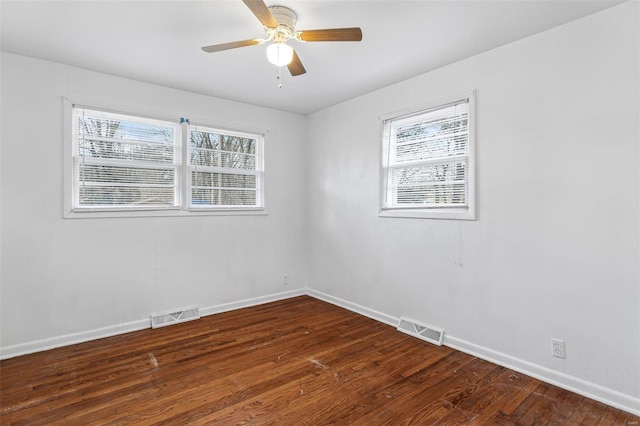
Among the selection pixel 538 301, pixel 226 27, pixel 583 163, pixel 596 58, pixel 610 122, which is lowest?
pixel 538 301

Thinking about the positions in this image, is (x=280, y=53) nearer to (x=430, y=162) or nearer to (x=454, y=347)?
(x=430, y=162)

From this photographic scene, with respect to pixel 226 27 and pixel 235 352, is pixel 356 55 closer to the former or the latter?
pixel 226 27

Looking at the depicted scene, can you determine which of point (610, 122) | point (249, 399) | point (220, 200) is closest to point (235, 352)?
point (249, 399)

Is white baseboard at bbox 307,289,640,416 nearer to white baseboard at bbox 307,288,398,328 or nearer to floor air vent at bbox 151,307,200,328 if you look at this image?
white baseboard at bbox 307,288,398,328

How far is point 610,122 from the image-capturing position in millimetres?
2205

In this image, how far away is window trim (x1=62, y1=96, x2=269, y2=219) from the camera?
3129 mm

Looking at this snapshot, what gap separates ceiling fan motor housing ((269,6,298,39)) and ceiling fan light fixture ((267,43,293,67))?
12 centimetres

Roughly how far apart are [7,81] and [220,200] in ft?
7.19

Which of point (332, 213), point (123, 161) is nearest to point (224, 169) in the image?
point (123, 161)

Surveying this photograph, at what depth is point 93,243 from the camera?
327 centimetres

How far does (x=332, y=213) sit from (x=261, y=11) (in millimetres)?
2907

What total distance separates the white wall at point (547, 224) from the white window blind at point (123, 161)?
103 inches

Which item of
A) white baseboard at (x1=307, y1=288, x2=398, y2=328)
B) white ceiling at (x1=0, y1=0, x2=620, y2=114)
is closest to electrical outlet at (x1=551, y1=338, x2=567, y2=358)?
white baseboard at (x1=307, y1=288, x2=398, y2=328)

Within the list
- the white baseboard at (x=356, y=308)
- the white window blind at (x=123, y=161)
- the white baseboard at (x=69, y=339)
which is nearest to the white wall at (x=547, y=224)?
the white baseboard at (x=356, y=308)
